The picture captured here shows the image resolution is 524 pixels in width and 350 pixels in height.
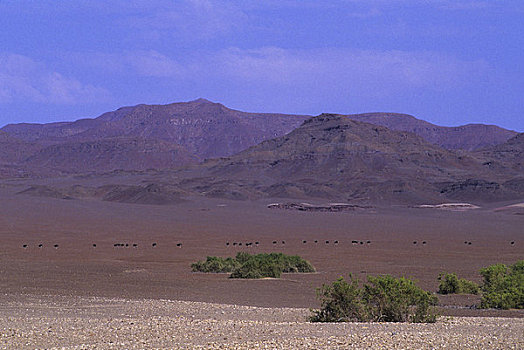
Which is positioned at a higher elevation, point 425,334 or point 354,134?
point 354,134

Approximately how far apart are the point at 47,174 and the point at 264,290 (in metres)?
182

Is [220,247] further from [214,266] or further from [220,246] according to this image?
[214,266]

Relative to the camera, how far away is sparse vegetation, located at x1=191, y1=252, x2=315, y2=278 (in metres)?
27.9

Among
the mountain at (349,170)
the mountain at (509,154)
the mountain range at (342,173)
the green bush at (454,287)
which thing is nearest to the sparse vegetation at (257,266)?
the green bush at (454,287)

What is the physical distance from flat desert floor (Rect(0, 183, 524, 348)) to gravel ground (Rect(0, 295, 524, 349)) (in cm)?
71

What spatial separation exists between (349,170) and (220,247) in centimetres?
9483

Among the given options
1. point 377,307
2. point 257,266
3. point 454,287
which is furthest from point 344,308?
point 257,266

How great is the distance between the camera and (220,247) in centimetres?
4941

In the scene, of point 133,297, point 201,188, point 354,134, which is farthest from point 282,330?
point 354,134

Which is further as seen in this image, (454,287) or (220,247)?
(220,247)

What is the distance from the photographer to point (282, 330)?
12.3 meters

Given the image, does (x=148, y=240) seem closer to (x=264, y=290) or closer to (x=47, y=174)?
(x=264, y=290)

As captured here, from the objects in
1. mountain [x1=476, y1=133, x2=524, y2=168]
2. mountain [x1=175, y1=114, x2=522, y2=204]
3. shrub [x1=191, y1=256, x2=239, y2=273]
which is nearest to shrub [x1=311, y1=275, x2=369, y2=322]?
shrub [x1=191, y1=256, x2=239, y2=273]

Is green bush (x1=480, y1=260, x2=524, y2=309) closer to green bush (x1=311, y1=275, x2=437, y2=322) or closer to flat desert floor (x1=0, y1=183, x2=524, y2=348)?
flat desert floor (x1=0, y1=183, x2=524, y2=348)
